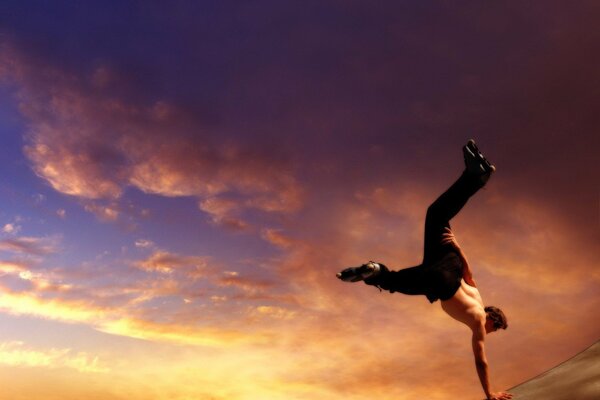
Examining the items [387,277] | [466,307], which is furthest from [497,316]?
[387,277]

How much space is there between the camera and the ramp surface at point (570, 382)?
7.78 meters

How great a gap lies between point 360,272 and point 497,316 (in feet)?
9.23

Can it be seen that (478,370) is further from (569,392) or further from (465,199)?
(465,199)

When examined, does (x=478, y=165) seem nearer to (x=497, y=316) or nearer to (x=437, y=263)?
(x=437, y=263)

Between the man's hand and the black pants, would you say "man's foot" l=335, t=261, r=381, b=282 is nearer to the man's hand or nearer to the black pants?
the black pants

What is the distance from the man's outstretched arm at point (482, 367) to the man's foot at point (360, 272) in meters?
2.24

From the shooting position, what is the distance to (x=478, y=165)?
9.40 m

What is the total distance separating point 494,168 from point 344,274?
372cm

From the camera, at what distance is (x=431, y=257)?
32.2 feet

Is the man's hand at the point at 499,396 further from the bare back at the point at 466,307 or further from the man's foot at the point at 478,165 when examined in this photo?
the man's foot at the point at 478,165

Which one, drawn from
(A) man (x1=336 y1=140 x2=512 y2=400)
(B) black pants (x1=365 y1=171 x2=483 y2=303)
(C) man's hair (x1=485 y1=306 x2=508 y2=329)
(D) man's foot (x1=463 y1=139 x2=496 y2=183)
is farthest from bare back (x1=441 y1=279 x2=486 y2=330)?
(D) man's foot (x1=463 y1=139 x2=496 y2=183)

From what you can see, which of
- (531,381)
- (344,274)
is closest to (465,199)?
(344,274)

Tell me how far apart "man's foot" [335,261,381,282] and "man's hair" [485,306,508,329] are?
2314 mm

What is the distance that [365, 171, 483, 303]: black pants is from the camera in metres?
9.12
